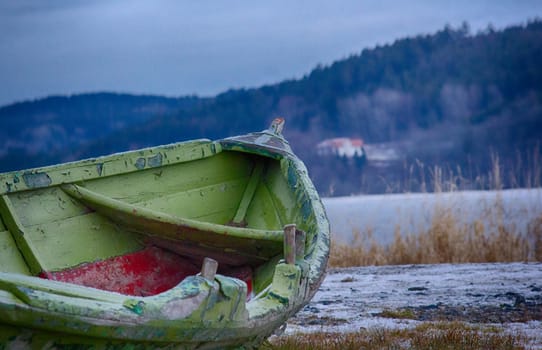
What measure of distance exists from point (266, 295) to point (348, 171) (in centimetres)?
3185

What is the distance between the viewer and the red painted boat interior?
5199mm

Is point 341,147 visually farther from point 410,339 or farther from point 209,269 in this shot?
point 209,269

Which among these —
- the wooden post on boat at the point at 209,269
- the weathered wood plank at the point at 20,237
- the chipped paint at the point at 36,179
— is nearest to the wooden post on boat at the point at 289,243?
the wooden post on boat at the point at 209,269

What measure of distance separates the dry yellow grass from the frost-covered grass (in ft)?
12.6

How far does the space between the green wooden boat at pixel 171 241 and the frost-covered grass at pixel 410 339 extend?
20.1 inches

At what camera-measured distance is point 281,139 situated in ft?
20.7

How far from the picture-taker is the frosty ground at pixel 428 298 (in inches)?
238

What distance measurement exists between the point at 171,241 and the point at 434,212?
495cm

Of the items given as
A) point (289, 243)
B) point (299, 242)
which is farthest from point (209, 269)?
point (299, 242)

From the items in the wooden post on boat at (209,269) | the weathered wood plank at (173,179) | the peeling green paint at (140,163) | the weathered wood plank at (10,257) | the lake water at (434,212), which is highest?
the peeling green paint at (140,163)

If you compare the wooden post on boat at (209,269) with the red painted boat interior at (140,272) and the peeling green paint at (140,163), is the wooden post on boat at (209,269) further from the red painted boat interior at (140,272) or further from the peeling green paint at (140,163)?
the peeling green paint at (140,163)

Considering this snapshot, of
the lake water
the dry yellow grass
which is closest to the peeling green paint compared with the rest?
the lake water

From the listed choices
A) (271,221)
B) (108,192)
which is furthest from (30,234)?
(271,221)

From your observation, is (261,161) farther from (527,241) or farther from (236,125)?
(236,125)
